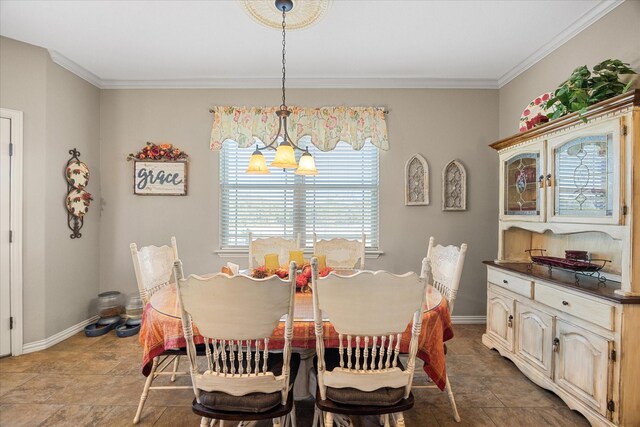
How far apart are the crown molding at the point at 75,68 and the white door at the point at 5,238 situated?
2.43 ft

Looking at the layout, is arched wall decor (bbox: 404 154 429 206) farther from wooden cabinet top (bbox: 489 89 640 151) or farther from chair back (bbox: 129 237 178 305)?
chair back (bbox: 129 237 178 305)

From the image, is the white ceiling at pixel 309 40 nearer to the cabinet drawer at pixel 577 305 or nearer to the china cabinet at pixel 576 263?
the china cabinet at pixel 576 263

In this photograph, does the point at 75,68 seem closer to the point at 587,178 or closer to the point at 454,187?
the point at 454,187

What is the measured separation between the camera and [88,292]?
3424 millimetres

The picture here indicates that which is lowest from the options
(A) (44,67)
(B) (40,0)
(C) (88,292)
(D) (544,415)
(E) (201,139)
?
(D) (544,415)

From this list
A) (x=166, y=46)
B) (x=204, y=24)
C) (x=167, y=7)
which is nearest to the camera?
(x=167, y=7)

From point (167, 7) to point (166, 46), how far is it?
0.60m

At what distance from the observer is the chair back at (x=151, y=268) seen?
6.40 feet

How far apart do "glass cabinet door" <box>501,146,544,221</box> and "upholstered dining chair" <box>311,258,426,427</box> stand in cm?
171

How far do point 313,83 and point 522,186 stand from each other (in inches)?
91.2

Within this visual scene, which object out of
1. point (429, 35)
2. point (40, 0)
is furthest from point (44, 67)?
point (429, 35)

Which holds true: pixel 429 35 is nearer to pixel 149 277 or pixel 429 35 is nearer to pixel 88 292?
pixel 149 277

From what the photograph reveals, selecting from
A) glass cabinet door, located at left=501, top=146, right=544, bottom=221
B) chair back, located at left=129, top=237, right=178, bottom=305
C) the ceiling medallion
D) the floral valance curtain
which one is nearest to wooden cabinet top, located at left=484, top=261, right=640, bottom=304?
glass cabinet door, located at left=501, top=146, right=544, bottom=221

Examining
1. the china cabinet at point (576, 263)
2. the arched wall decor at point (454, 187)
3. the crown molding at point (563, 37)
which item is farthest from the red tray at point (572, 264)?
the crown molding at point (563, 37)
